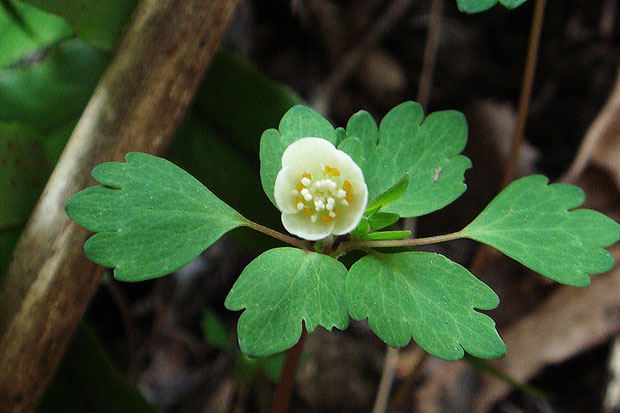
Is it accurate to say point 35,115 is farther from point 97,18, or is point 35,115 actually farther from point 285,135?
point 285,135

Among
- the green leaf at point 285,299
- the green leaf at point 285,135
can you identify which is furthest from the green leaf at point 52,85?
the green leaf at point 285,299

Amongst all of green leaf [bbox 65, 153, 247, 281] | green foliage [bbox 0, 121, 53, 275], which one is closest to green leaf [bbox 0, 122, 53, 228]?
green foliage [bbox 0, 121, 53, 275]

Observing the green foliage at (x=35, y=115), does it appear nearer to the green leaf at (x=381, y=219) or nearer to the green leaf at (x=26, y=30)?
the green leaf at (x=26, y=30)

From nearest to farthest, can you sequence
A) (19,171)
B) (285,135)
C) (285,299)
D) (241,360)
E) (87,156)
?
1. (285,299)
2. (285,135)
3. (87,156)
4. (19,171)
5. (241,360)

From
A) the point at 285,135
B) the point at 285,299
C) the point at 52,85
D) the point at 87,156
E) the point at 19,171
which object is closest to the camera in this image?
the point at 285,299

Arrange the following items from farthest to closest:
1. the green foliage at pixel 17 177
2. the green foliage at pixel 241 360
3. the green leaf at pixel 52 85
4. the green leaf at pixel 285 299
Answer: the green foliage at pixel 241 360, the green leaf at pixel 52 85, the green foliage at pixel 17 177, the green leaf at pixel 285 299

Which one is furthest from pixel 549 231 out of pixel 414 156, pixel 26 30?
pixel 26 30

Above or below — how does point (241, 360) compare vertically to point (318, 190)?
below
